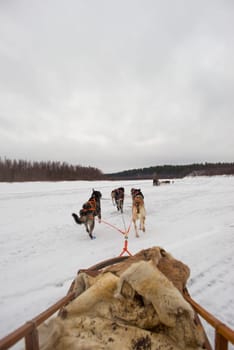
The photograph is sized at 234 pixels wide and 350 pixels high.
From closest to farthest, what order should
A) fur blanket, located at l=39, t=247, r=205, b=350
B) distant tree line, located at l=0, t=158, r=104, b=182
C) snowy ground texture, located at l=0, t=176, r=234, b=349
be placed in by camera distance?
1. fur blanket, located at l=39, t=247, r=205, b=350
2. snowy ground texture, located at l=0, t=176, r=234, b=349
3. distant tree line, located at l=0, t=158, r=104, b=182

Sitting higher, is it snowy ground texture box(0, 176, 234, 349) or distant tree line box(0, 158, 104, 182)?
distant tree line box(0, 158, 104, 182)

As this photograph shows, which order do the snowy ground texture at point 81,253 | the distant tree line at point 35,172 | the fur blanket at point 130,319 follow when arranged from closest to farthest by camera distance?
the fur blanket at point 130,319 → the snowy ground texture at point 81,253 → the distant tree line at point 35,172

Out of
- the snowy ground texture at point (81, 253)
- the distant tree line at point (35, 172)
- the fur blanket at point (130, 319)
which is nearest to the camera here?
the fur blanket at point (130, 319)

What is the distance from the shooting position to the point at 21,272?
3.80m


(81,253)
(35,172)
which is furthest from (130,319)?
(35,172)

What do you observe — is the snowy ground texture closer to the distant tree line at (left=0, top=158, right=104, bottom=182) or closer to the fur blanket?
the fur blanket

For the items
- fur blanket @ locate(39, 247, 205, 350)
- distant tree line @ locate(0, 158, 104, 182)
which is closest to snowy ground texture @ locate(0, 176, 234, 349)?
fur blanket @ locate(39, 247, 205, 350)

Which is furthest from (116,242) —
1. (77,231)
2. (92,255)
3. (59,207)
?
(59,207)

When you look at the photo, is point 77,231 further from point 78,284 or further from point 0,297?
point 78,284

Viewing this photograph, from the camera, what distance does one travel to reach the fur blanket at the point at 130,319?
52.0 inches

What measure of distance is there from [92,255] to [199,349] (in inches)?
138

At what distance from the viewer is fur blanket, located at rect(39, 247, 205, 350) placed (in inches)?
52.0

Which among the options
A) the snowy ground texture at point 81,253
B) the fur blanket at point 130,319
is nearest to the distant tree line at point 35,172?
the snowy ground texture at point 81,253

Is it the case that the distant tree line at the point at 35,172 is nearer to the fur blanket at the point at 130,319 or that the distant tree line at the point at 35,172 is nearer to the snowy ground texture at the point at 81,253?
the snowy ground texture at the point at 81,253
